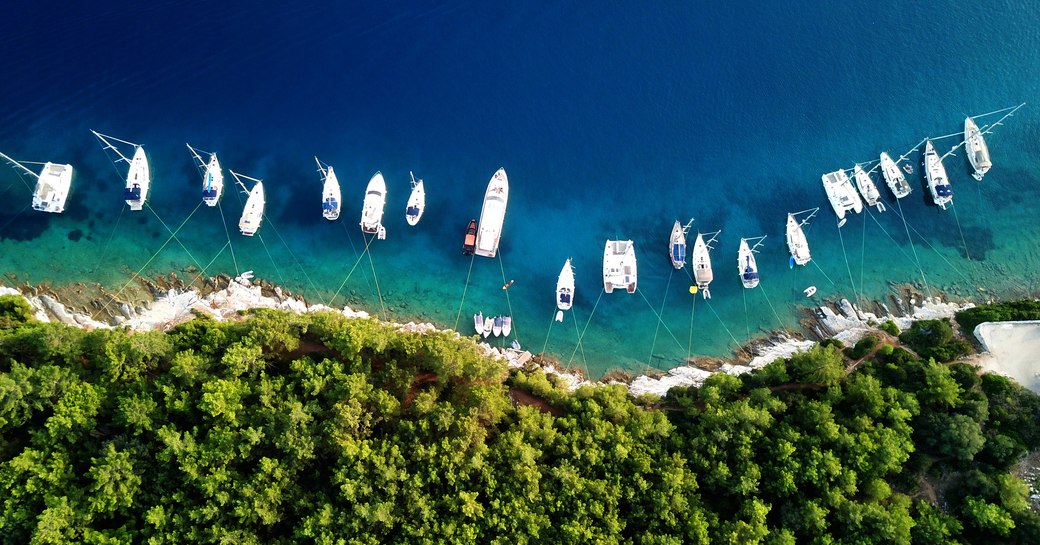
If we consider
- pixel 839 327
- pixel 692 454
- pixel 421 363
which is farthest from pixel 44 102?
pixel 839 327

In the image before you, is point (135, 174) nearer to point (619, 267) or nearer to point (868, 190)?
point (619, 267)

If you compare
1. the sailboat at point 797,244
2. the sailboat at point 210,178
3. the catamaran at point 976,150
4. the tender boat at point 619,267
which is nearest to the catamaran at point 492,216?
the tender boat at point 619,267

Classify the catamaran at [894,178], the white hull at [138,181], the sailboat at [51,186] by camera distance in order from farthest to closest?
the catamaran at [894,178] → the white hull at [138,181] → the sailboat at [51,186]

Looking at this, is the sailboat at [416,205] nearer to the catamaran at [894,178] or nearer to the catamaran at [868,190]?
the catamaran at [868,190]

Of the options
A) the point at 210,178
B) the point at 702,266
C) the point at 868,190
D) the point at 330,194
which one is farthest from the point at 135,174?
the point at 868,190

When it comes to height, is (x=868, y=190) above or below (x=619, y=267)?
above

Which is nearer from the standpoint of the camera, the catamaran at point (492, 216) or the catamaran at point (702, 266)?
the catamaran at point (702, 266)
